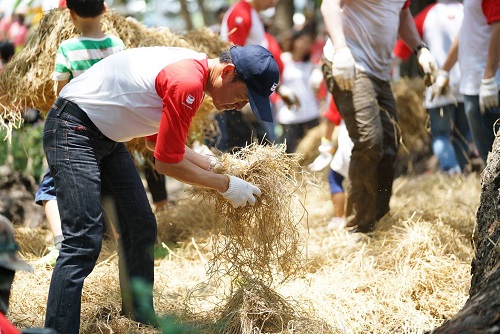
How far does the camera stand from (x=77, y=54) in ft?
15.4

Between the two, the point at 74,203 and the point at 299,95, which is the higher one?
the point at 74,203

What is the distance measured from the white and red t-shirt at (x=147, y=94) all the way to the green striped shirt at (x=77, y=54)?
1.18 meters

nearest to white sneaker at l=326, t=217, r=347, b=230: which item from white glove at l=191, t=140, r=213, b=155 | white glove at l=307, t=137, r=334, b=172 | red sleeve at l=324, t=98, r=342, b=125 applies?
white glove at l=307, t=137, r=334, b=172

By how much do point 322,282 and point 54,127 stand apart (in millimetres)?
1955

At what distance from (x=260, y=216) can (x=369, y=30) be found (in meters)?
2.14

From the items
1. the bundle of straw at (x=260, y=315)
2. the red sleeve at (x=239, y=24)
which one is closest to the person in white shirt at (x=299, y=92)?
the red sleeve at (x=239, y=24)

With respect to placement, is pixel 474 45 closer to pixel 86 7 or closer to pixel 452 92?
pixel 452 92

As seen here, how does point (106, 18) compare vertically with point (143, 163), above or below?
above

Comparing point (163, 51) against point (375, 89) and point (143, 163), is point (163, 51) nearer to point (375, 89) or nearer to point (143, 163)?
point (375, 89)

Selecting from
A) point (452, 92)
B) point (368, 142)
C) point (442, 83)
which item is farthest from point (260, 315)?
point (452, 92)

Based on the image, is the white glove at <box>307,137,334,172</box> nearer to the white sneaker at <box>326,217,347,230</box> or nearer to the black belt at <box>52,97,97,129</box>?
the white sneaker at <box>326,217,347,230</box>

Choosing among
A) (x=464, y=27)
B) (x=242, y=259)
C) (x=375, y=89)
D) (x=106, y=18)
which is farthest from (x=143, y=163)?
(x=464, y=27)

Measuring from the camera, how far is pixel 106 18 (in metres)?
5.35

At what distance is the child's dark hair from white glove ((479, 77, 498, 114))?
275 centimetres
